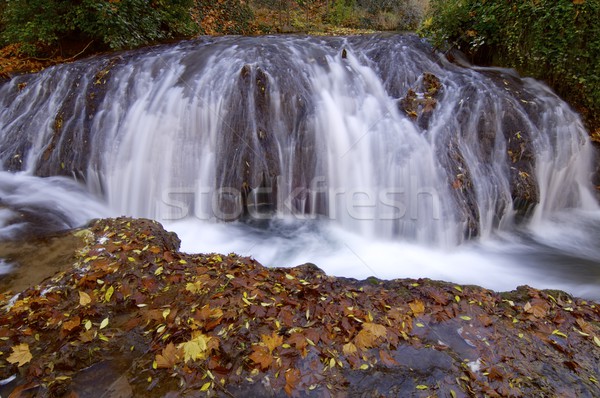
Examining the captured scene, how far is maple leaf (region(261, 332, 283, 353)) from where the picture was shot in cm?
255

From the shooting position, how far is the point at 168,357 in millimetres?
2424

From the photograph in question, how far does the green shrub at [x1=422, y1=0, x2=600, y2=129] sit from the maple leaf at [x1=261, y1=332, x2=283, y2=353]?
285 inches

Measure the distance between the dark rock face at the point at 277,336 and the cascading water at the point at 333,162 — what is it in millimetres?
1970

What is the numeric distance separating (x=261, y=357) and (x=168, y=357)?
25.4 inches

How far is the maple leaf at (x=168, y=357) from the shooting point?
2.38 metres

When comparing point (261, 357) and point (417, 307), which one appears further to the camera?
point (417, 307)

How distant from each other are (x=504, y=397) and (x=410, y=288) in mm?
1261

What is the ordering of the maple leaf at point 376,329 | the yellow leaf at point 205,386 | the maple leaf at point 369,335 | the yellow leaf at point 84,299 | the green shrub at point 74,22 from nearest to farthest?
the yellow leaf at point 205,386
the maple leaf at point 369,335
the maple leaf at point 376,329
the yellow leaf at point 84,299
the green shrub at point 74,22

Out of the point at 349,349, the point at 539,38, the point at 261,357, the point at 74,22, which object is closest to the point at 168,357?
the point at 261,357

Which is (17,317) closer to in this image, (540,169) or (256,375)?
(256,375)

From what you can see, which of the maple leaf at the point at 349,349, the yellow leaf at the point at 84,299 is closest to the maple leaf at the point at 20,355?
the yellow leaf at the point at 84,299

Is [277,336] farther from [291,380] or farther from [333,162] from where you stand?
[333,162]

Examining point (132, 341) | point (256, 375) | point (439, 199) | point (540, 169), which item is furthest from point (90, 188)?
point (540, 169)

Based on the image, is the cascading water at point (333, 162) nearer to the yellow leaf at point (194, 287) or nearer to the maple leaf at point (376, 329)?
the yellow leaf at point (194, 287)
